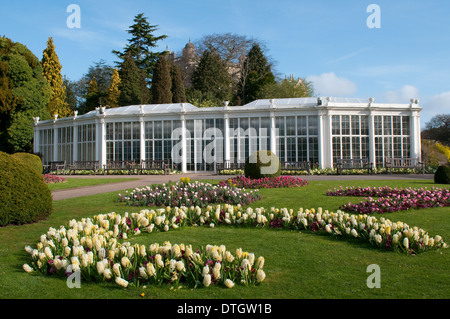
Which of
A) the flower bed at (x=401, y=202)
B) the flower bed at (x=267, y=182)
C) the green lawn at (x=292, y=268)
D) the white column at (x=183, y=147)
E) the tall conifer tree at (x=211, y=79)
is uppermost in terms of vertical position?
the tall conifer tree at (x=211, y=79)

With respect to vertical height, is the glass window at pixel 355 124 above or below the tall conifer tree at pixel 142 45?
below

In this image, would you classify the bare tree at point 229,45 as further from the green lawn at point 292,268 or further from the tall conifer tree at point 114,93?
the green lawn at point 292,268

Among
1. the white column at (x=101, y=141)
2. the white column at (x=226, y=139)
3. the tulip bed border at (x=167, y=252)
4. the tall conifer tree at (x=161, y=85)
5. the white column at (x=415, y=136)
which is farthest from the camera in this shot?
the tall conifer tree at (x=161, y=85)

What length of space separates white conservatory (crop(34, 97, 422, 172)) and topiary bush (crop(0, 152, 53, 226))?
19776 mm

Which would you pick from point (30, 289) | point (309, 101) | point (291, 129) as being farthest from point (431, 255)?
point (309, 101)

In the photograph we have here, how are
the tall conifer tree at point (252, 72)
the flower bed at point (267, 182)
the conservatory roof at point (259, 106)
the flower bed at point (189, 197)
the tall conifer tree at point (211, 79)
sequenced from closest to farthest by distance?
the flower bed at point (189, 197) → the flower bed at point (267, 182) → the conservatory roof at point (259, 106) → the tall conifer tree at point (211, 79) → the tall conifer tree at point (252, 72)

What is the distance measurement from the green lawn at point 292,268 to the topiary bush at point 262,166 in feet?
28.2

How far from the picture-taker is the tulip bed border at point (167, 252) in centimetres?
443

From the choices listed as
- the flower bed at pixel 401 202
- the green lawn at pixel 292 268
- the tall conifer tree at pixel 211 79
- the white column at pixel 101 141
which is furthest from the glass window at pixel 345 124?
the tall conifer tree at pixel 211 79

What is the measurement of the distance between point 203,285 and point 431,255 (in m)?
3.41

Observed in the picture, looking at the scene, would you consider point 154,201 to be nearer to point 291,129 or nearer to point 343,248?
point 343,248

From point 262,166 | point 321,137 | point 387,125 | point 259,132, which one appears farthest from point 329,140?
point 262,166

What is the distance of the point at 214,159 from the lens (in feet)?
93.6

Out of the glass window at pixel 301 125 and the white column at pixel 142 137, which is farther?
the white column at pixel 142 137
